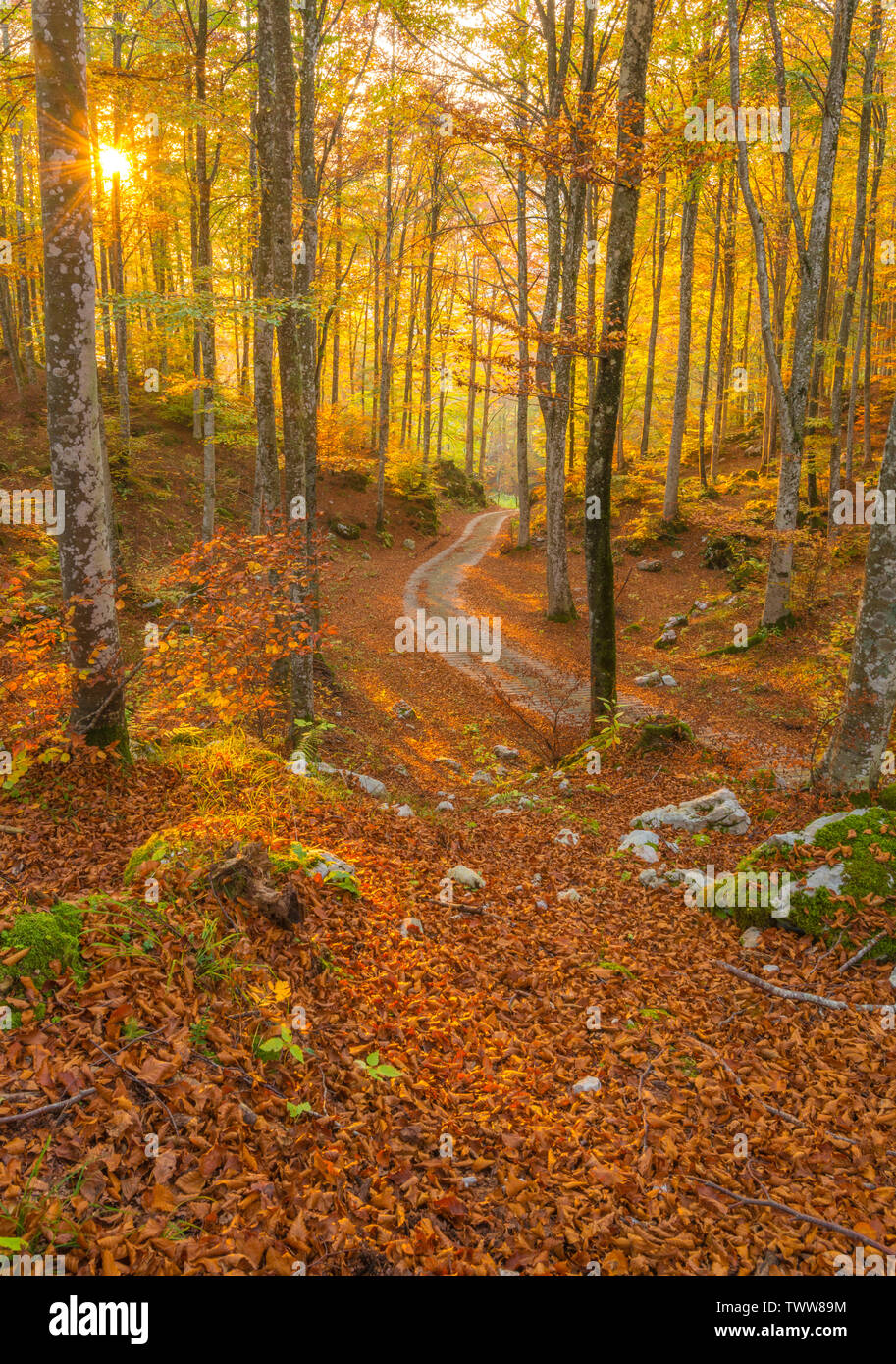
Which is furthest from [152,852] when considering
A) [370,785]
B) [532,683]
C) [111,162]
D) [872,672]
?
[111,162]

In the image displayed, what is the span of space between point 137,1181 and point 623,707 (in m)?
9.82

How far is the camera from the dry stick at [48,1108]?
2758 millimetres

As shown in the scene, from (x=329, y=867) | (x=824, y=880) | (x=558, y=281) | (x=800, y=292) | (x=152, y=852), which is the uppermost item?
(x=558, y=281)

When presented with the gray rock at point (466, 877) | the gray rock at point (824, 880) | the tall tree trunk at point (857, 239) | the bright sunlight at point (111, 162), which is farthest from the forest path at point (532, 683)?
the bright sunlight at point (111, 162)

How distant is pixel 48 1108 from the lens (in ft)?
9.37

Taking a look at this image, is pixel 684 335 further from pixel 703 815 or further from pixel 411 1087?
pixel 411 1087

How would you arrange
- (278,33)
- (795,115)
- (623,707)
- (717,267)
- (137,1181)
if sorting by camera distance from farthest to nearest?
(717,267) < (795,115) < (623,707) < (278,33) < (137,1181)

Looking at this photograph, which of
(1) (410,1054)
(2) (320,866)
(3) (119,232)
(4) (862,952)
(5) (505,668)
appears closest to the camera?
(1) (410,1054)

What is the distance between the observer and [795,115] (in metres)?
15.2

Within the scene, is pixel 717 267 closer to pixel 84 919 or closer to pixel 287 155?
pixel 287 155

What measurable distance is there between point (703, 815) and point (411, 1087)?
4.80m

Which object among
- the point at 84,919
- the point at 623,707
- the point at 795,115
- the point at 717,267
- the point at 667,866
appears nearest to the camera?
the point at 84,919

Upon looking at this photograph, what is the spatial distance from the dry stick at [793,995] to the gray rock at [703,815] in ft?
7.46
